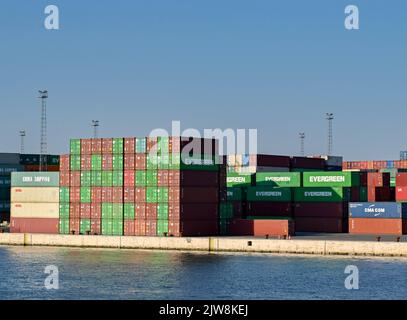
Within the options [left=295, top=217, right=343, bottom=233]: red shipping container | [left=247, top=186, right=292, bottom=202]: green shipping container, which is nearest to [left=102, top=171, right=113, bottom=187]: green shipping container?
[left=247, top=186, right=292, bottom=202]: green shipping container

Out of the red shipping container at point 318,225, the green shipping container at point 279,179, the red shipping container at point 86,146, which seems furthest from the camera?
the green shipping container at point 279,179

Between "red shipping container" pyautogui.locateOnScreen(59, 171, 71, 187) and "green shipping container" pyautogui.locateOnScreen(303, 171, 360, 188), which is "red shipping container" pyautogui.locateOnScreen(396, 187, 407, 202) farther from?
"red shipping container" pyautogui.locateOnScreen(59, 171, 71, 187)

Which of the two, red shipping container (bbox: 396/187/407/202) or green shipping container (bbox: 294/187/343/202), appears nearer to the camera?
red shipping container (bbox: 396/187/407/202)

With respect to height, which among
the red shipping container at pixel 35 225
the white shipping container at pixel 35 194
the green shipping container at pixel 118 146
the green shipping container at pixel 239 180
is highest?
the green shipping container at pixel 118 146

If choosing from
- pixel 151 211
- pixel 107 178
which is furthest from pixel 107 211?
pixel 151 211

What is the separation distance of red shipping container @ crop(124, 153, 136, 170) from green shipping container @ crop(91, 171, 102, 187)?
4.16 m

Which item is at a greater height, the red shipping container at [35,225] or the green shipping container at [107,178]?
the green shipping container at [107,178]

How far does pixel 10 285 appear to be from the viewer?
6341 cm

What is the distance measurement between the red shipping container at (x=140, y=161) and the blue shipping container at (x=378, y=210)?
2635 centimetres

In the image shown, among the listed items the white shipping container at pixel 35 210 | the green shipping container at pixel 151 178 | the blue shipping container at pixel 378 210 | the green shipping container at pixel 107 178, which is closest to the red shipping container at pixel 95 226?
the green shipping container at pixel 107 178

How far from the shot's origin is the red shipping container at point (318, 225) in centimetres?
10138

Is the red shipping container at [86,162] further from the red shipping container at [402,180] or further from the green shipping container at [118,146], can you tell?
the red shipping container at [402,180]

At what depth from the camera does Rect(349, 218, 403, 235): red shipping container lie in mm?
95250
